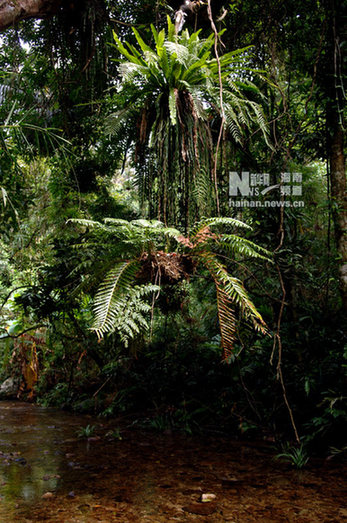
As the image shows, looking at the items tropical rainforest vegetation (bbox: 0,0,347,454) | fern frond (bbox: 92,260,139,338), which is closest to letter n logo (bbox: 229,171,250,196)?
tropical rainforest vegetation (bbox: 0,0,347,454)

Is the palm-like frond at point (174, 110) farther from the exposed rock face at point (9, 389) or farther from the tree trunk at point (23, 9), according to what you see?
the exposed rock face at point (9, 389)

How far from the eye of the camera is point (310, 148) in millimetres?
3051

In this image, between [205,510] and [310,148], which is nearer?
[205,510]

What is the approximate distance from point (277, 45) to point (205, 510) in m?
3.27

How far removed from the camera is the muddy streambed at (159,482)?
170cm

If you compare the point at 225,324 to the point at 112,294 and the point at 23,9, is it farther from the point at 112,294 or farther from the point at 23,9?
the point at 23,9

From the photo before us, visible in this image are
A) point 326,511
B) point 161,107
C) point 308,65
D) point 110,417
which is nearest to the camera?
point 326,511

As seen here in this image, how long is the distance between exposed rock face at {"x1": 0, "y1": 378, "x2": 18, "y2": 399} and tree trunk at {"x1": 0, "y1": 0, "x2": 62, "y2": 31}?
543cm

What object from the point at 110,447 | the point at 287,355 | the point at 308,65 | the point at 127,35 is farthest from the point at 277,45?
the point at 110,447

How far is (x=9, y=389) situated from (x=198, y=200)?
17.7ft

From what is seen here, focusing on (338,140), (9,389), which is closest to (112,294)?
(338,140)

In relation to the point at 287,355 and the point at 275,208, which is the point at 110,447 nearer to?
the point at 287,355

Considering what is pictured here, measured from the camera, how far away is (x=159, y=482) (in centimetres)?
211

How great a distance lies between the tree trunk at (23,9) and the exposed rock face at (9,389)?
17.8 ft
